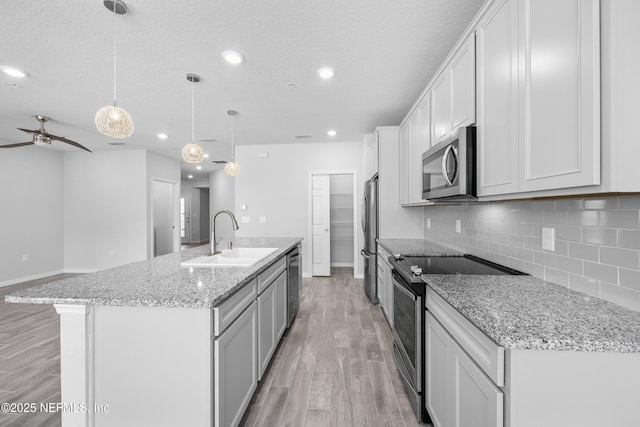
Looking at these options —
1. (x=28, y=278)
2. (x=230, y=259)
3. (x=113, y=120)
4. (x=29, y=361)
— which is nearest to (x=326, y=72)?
(x=113, y=120)

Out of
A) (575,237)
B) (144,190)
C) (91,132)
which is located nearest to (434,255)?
(575,237)

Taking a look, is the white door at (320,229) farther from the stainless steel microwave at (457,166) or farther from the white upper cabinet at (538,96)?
the white upper cabinet at (538,96)

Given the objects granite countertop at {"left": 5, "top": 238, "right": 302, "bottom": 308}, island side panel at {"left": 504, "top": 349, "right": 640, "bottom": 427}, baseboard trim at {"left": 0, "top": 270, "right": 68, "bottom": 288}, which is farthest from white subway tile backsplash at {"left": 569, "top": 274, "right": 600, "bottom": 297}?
baseboard trim at {"left": 0, "top": 270, "right": 68, "bottom": 288}

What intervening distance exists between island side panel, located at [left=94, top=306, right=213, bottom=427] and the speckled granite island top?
1127mm

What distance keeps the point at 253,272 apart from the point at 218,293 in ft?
1.34

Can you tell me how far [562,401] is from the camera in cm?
85

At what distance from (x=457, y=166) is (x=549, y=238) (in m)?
0.60

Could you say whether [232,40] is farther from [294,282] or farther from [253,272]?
[294,282]

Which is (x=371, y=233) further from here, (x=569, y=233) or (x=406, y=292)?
(x=569, y=233)

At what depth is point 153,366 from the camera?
4.12 feet

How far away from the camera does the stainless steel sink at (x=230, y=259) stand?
1844 mm

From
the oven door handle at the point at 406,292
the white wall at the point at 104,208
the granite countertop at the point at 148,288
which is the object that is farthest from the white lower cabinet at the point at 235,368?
the white wall at the point at 104,208

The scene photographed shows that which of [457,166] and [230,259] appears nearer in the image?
[457,166]

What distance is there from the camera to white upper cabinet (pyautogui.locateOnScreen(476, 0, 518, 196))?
122cm
